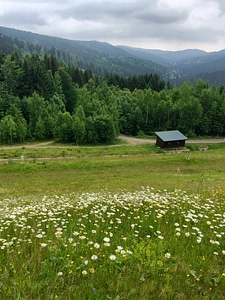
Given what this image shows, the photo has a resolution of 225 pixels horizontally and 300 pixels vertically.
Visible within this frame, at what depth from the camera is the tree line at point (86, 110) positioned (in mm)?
72750

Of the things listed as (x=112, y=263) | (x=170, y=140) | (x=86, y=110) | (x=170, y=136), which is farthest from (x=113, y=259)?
(x=86, y=110)

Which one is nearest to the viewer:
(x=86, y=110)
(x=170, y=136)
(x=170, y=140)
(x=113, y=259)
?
(x=113, y=259)

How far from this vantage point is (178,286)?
4.17 metres

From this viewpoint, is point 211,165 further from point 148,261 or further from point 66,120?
point 66,120

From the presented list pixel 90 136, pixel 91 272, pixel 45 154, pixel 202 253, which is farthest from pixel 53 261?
pixel 90 136

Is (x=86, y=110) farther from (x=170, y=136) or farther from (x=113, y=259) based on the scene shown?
(x=113, y=259)

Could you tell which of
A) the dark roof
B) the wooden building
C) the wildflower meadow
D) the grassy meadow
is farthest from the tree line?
the wildflower meadow

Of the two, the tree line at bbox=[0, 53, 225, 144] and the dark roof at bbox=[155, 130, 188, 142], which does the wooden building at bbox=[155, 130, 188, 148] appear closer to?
the dark roof at bbox=[155, 130, 188, 142]

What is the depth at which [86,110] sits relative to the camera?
8325 centimetres

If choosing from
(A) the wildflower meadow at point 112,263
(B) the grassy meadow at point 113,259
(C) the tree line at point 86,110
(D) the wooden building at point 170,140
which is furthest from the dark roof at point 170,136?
(A) the wildflower meadow at point 112,263

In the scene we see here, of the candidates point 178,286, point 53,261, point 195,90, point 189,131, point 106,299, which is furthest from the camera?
point 195,90

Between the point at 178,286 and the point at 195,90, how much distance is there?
309 ft

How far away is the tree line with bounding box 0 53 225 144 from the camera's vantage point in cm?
7275

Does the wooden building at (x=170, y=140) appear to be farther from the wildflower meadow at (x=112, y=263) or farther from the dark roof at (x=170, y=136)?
the wildflower meadow at (x=112, y=263)
